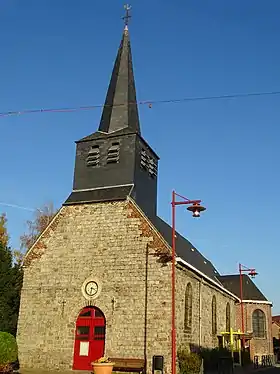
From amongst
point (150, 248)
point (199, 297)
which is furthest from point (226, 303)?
point (150, 248)

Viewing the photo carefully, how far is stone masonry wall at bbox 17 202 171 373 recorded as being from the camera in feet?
56.3

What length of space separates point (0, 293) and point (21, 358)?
11.9 feet

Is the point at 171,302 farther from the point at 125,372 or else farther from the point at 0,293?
the point at 0,293

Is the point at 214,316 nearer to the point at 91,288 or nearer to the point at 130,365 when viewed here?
the point at 91,288

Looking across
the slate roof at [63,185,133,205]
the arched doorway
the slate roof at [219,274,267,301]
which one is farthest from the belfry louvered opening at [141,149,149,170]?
the slate roof at [219,274,267,301]

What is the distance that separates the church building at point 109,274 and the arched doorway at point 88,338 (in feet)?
0.13

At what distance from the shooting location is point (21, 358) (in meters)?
18.7

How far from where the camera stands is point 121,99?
73.9ft

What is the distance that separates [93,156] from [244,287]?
68.2 feet

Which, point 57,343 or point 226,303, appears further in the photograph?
point 226,303

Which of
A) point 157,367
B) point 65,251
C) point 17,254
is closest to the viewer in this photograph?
point 157,367

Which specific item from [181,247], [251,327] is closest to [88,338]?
[181,247]

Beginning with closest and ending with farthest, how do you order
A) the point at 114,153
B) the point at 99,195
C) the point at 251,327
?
the point at 99,195 < the point at 114,153 < the point at 251,327

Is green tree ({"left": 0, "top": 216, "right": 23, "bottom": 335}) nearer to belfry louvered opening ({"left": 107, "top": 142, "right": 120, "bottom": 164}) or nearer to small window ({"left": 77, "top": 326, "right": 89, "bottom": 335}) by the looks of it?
small window ({"left": 77, "top": 326, "right": 89, "bottom": 335})
